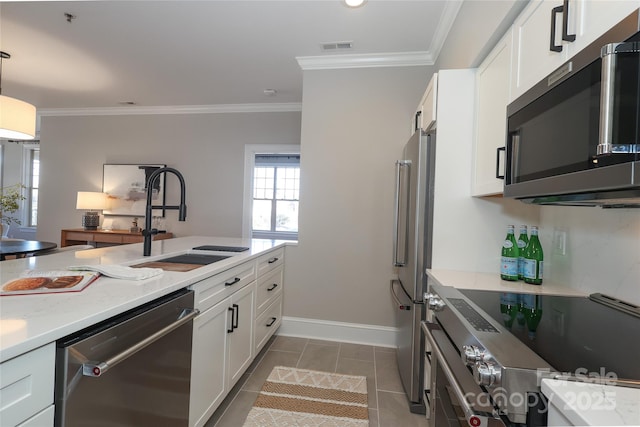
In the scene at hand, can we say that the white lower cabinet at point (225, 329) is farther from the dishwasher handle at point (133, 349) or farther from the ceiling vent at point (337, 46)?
the ceiling vent at point (337, 46)

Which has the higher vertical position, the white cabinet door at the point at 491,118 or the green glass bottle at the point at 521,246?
the white cabinet door at the point at 491,118

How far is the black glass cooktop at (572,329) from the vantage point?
69 cm

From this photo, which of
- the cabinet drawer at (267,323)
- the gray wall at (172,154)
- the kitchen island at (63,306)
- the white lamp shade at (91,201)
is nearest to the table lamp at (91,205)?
the white lamp shade at (91,201)

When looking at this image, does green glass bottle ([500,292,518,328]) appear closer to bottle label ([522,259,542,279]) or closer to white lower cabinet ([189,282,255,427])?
bottle label ([522,259,542,279])

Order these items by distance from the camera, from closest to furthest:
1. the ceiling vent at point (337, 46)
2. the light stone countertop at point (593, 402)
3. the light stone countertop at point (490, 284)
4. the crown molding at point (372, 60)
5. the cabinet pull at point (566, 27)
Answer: the light stone countertop at point (593, 402) < the cabinet pull at point (566, 27) < the light stone countertop at point (490, 284) < the ceiling vent at point (337, 46) < the crown molding at point (372, 60)

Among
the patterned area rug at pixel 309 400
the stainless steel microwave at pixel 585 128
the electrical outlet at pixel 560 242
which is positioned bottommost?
the patterned area rug at pixel 309 400

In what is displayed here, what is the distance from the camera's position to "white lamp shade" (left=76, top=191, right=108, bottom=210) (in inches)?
164

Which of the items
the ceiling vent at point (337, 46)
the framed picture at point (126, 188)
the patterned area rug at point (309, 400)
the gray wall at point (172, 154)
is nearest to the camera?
the patterned area rug at point (309, 400)

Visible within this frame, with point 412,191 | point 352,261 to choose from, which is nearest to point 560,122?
point 412,191

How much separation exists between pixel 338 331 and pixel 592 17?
2.73 meters

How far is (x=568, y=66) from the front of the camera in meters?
0.83

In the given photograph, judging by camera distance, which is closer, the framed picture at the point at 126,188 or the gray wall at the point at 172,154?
the gray wall at the point at 172,154

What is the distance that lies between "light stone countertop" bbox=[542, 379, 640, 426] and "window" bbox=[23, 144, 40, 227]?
7.68 meters

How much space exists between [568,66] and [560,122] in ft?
0.50
